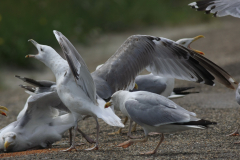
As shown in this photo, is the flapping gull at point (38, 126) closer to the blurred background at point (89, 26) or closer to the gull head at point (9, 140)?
the gull head at point (9, 140)

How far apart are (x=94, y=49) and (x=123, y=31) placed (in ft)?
8.33

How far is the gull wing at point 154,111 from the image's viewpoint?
3850 millimetres

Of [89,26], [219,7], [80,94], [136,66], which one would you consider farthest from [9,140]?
[89,26]

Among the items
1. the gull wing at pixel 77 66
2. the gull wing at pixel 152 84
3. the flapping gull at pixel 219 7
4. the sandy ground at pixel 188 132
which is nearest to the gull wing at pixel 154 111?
the sandy ground at pixel 188 132

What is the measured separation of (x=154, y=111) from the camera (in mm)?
3959

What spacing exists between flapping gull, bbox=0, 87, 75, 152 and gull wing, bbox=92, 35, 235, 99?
0.70 meters

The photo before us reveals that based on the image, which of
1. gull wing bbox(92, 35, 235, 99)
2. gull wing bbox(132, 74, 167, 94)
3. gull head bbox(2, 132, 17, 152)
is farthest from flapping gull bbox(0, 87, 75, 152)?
gull wing bbox(132, 74, 167, 94)

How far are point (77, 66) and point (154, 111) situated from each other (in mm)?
927

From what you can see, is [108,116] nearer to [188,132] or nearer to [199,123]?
[199,123]

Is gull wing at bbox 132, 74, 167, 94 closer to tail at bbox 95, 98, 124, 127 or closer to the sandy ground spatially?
the sandy ground

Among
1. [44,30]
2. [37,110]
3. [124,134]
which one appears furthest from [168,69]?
[44,30]

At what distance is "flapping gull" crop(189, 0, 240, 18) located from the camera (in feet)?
18.9

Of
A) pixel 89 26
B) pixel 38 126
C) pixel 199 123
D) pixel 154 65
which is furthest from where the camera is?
pixel 89 26

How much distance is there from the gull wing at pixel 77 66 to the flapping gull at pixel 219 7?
2.56 meters
